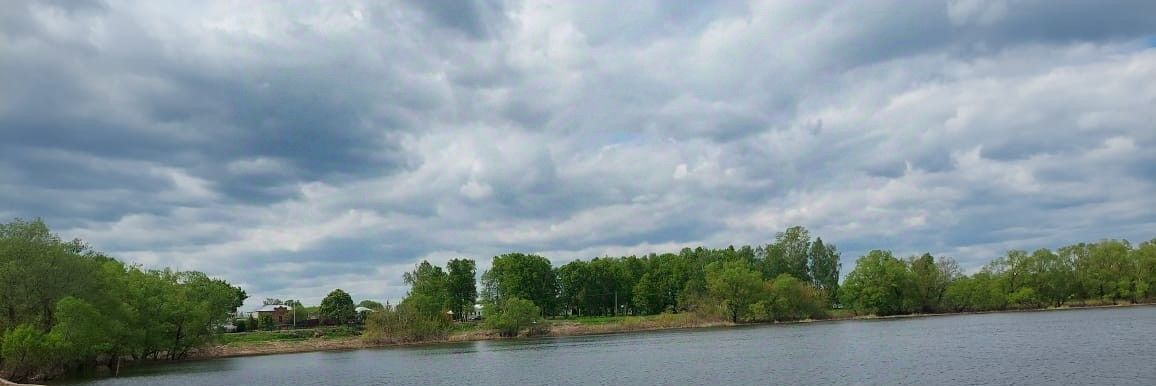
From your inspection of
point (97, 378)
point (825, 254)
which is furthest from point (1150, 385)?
point (825, 254)

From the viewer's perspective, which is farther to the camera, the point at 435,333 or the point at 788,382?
the point at 435,333

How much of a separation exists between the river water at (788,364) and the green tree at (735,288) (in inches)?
2306

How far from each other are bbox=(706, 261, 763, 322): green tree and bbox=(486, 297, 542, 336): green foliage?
117 ft

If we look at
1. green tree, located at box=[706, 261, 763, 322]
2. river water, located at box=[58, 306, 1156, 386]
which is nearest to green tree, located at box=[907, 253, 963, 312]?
green tree, located at box=[706, 261, 763, 322]

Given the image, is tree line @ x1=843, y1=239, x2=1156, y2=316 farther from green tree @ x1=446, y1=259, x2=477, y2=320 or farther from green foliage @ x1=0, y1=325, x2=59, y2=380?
green foliage @ x1=0, y1=325, x2=59, y2=380

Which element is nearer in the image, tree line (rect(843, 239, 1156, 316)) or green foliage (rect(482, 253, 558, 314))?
tree line (rect(843, 239, 1156, 316))

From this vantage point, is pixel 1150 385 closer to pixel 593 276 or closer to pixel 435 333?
pixel 435 333

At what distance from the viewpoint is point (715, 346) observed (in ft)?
263

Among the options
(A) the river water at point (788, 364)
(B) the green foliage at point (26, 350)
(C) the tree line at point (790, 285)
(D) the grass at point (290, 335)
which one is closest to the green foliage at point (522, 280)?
(C) the tree line at point (790, 285)

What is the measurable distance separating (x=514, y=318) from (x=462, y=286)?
49569mm

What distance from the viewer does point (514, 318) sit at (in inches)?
5335

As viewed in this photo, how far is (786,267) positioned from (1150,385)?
474 feet

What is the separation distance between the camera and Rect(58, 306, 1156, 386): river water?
1738 inches

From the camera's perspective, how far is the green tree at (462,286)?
586 feet
